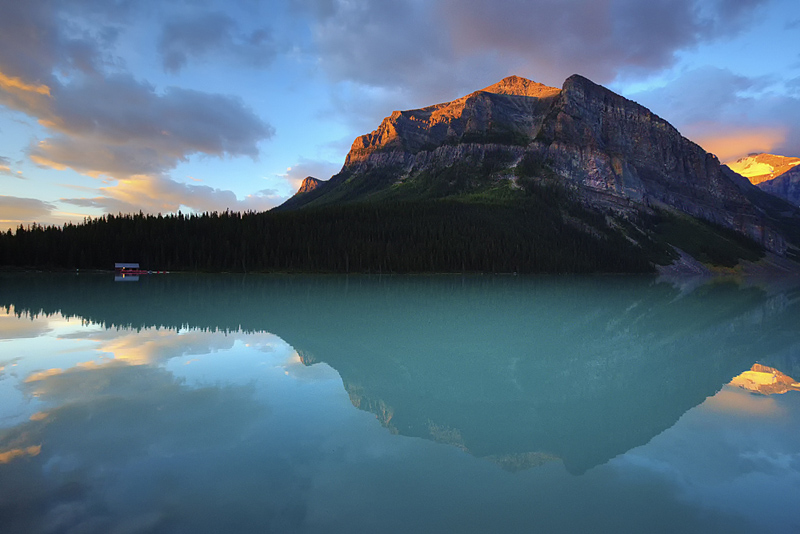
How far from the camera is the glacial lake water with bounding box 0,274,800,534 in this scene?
27.8 feet

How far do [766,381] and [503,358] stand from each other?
1191 centimetres

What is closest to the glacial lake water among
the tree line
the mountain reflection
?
the mountain reflection

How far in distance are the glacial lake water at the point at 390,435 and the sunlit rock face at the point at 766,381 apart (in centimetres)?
15

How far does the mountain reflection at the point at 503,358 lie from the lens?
13.2m

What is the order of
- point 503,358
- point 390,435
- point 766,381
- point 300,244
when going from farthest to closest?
point 300,244
point 503,358
point 766,381
point 390,435

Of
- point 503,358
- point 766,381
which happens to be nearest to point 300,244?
point 503,358

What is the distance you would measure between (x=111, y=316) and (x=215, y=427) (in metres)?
28.6

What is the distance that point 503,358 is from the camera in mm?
21953

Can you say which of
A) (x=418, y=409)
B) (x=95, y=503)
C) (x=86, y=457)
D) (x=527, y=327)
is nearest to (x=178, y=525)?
(x=95, y=503)

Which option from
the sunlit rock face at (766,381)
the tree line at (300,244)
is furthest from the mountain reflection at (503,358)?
the tree line at (300,244)

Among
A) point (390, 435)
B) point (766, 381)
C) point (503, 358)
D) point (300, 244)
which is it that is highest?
point (300, 244)

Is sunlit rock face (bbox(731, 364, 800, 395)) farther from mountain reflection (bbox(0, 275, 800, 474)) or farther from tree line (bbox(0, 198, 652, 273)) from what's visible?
tree line (bbox(0, 198, 652, 273))

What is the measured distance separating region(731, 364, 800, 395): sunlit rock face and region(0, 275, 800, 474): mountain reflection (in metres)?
0.67

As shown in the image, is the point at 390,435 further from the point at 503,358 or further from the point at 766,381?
the point at 766,381
